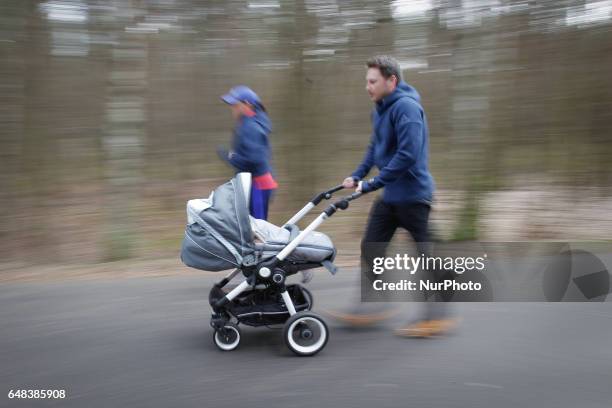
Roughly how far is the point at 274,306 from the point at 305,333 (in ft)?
1.04

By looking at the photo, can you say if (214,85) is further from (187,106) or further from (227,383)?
(227,383)

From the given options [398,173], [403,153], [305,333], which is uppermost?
[403,153]

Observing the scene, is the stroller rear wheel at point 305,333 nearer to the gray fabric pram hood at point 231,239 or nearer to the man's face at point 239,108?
the gray fabric pram hood at point 231,239

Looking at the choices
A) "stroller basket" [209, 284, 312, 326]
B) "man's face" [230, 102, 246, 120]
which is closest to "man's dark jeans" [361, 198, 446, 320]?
"stroller basket" [209, 284, 312, 326]

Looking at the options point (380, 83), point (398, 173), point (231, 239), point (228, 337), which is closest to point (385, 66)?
point (380, 83)

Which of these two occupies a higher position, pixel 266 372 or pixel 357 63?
pixel 357 63

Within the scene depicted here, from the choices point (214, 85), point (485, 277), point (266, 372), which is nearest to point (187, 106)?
point (214, 85)

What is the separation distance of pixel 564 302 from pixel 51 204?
24.0ft

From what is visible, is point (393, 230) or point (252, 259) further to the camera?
point (393, 230)

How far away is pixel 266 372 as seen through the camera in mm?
3861

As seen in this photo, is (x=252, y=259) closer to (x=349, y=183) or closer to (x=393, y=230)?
(x=349, y=183)

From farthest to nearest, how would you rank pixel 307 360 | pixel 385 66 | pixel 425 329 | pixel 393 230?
pixel 393 230 < pixel 425 329 < pixel 385 66 < pixel 307 360

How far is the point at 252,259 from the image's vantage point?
4.10 metres

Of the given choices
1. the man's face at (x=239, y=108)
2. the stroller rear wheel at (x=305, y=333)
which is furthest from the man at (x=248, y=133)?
the stroller rear wheel at (x=305, y=333)
